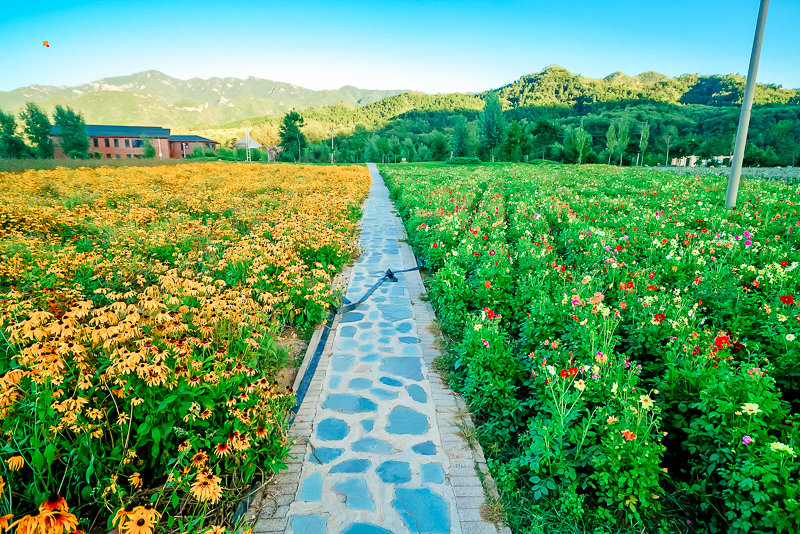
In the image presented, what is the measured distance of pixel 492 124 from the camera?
5238cm

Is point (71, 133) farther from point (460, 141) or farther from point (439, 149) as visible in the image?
point (460, 141)

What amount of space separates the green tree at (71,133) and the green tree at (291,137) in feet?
79.7

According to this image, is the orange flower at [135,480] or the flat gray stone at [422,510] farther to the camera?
the flat gray stone at [422,510]

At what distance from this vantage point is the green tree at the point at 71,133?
46438 mm

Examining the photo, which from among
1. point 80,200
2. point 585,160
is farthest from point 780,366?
point 585,160

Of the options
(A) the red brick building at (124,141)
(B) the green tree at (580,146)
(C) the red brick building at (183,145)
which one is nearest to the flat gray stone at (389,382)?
(B) the green tree at (580,146)

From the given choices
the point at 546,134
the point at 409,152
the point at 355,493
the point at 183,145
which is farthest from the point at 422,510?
the point at 183,145

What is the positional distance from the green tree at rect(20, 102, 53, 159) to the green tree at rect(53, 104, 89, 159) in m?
1.71

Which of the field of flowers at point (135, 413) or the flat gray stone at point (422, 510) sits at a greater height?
the field of flowers at point (135, 413)

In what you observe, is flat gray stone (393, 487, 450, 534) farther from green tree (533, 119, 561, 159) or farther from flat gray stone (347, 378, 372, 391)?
green tree (533, 119, 561, 159)

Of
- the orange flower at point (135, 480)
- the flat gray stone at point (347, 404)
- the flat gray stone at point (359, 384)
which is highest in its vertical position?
the orange flower at point (135, 480)

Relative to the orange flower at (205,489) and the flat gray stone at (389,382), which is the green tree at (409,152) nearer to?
the flat gray stone at (389,382)

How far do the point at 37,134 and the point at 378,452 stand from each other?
204ft

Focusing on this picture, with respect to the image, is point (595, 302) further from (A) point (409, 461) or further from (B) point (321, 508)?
(B) point (321, 508)
